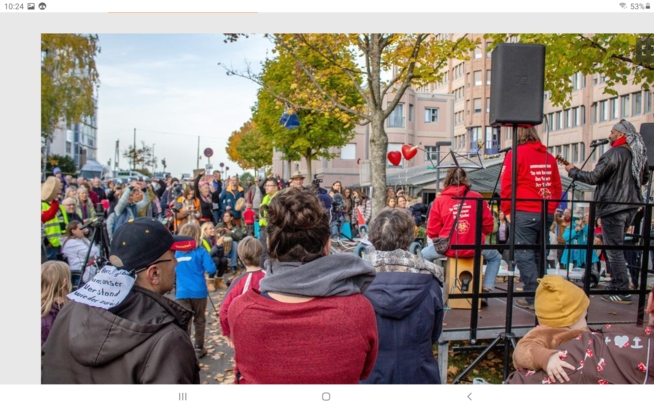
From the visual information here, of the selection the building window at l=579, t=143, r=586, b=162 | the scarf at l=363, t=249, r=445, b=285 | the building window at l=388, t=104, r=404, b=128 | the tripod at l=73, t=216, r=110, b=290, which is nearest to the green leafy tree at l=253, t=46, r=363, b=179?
the building window at l=388, t=104, r=404, b=128

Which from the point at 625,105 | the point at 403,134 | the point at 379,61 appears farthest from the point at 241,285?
the point at 403,134

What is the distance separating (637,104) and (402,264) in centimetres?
3899

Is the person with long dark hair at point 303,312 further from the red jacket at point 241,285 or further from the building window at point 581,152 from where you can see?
the building window at point 581,152

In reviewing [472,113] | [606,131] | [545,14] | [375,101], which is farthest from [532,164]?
[472,113]

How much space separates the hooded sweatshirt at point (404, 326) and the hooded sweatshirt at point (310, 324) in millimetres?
965

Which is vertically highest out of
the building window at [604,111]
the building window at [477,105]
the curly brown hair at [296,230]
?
the building window at [477,105]

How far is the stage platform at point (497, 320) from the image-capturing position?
4.32m

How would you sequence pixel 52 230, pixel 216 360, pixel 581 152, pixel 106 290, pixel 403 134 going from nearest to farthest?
1. pixel 106 290
2. pixel 216 360
3. pixel 52 230
4. pixel 581 152
5. pixel 403 134

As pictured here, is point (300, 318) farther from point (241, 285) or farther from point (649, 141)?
point (649, 141)

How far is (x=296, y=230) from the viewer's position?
6.09 ft

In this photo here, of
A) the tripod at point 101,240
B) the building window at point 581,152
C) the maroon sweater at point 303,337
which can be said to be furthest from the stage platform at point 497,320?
the building window at point 581,152
